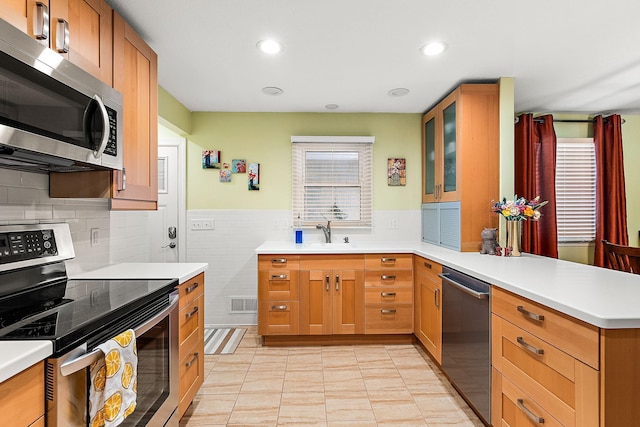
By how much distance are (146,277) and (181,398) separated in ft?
2.34

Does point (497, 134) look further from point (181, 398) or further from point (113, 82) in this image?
point (181, 398)

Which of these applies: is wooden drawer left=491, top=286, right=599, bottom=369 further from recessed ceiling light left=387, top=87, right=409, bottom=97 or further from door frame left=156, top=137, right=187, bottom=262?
door frame left=156, top=137, right=187, bottom=262

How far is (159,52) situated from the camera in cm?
227

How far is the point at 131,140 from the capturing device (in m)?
1.83

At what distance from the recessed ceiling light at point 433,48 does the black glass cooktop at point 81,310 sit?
213 centimetres

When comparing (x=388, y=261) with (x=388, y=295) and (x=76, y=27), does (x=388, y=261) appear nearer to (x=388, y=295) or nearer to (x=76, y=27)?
(x=388, y=295)

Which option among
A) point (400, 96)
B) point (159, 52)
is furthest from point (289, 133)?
point (159, 52)

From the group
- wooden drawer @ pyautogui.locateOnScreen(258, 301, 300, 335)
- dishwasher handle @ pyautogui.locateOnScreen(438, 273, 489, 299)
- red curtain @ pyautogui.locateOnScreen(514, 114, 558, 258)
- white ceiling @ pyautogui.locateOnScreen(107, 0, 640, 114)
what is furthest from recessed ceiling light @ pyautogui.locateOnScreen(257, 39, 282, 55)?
red curtain @ pyautogui.locateOnScreen(514, 114, 558, 258)

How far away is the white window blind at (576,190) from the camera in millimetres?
3631

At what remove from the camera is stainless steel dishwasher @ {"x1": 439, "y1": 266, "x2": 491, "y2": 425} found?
1841mm

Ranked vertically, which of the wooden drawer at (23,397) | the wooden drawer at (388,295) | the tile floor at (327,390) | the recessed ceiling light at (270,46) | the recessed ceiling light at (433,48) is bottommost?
the tile floor at (327,390)

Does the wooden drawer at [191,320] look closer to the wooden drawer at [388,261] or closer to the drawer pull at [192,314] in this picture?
the drawer pull at [192,314]

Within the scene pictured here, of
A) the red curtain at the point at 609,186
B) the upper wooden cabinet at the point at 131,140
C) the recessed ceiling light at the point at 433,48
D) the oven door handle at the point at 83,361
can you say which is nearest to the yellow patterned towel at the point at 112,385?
the oven door handle at the point at 83,361

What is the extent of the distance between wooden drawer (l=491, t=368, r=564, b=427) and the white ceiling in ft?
6.50
